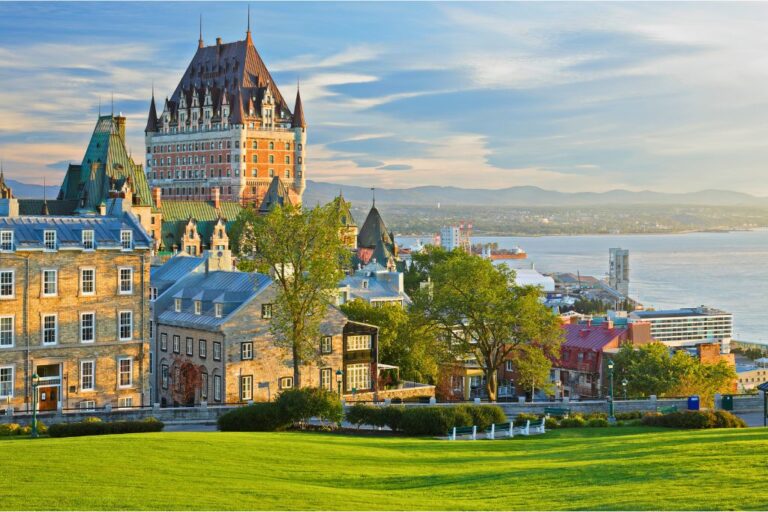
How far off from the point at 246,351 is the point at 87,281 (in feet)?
29.2

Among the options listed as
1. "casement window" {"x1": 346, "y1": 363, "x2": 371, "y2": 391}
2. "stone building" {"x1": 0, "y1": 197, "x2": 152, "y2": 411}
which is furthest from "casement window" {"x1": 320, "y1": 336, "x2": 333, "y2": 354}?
"stone building" {"x1": 0, "y1": 197, "x2": 152, "y2": 411}

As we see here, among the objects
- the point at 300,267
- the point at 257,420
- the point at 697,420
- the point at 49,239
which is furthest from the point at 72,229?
the point at 697,420

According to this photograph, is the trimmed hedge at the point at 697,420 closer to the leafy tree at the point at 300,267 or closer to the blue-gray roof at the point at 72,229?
the leafy tree at the point at 300,267

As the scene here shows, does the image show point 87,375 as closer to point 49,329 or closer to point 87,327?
point 87,327

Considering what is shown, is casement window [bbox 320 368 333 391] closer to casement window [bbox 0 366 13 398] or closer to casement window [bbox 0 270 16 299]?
casement window [bbox 0 366 13 398]

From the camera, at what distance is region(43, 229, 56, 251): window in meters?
48.2

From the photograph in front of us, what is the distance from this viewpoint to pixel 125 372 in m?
50.8

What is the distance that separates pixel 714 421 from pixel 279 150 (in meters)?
132

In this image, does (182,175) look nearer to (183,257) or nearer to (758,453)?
(183,257)

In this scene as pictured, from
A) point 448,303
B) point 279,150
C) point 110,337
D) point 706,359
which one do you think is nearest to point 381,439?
point 110,337

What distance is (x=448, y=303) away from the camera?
204ft

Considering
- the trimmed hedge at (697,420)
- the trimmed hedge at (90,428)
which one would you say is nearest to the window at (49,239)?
the trimmed hedge at (90,428)

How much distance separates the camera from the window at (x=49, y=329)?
48156 millimetres

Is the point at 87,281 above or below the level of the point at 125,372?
above
